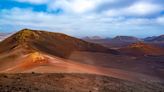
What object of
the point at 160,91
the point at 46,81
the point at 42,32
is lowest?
the point at 160,91

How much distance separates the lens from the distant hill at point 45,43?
161 feet

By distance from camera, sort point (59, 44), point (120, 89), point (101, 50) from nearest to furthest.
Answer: point (120, 89) < point (59, 44) < point (101, 50)

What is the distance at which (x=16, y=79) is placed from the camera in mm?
18812

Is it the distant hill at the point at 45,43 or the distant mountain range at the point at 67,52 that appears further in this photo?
the distant hill at the point at 45,43

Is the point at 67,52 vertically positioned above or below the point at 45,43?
below

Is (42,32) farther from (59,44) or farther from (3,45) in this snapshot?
(3,45)

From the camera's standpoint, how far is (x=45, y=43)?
55.8m

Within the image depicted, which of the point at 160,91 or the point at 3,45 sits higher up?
the point at 3,45

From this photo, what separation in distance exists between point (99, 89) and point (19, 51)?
24867 millimetres

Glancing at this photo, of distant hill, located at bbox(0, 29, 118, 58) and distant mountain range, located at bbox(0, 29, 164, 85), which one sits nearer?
distant mountain range, located at bbox(0, 29, 164, 85)

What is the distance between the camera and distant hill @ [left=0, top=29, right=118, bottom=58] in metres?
49.1

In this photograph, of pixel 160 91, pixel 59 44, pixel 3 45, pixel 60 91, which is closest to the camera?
pixel 60 91

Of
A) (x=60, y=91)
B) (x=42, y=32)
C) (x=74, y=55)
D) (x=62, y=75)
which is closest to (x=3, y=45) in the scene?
(x=42, y=32)

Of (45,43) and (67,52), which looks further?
(67,52)
